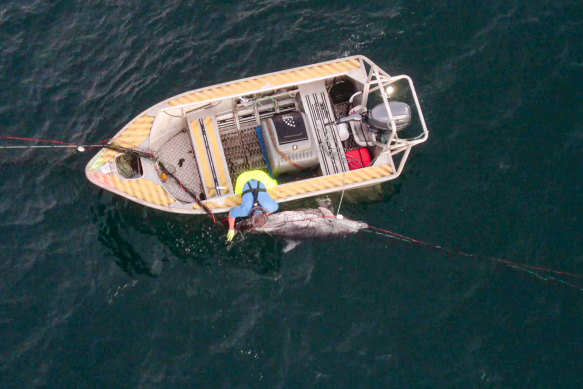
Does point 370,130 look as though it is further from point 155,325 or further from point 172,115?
point 155,325

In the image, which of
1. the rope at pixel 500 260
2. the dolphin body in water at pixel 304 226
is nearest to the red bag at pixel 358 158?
the dolphin body in water at pixel 304 226

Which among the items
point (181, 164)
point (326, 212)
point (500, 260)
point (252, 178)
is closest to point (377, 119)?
point (326, 212)

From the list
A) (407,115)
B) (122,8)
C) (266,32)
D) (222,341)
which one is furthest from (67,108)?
(407,115)

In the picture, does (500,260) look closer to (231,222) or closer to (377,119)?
(377,119)

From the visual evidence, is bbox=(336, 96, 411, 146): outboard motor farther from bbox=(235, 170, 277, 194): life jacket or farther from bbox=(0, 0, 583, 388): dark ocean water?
bbox=(235, 170, 277, 194): life jacket

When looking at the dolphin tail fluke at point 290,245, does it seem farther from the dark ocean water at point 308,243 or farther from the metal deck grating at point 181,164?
the metal deck grating at point 181,164

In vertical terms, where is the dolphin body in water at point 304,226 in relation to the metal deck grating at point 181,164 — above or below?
below
